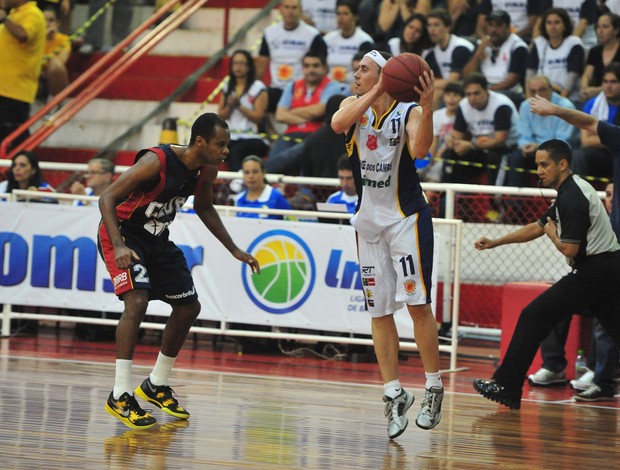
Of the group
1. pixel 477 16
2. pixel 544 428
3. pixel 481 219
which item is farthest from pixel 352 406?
pixel 477 16

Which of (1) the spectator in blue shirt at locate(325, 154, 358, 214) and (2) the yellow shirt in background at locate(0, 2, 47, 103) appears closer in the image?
(1) the spectator in blue shirt at locate(325, 154, 358, 214)

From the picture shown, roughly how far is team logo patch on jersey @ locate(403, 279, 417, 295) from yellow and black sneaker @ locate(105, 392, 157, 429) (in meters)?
1.72

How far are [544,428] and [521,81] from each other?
283 inches

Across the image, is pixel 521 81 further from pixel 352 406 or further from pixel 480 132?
pixel 352 406

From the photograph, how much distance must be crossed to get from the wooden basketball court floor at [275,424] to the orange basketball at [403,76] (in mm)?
2054

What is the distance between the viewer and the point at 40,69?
1527cm

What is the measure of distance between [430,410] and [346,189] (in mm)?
4862

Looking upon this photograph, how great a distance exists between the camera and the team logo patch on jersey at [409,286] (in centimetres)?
692

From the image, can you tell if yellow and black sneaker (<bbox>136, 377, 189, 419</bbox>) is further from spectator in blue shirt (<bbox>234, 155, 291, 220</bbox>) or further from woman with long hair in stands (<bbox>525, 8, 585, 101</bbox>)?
woman with long hair in stands (<bbox>525, 8, 585, 101</bbox>)

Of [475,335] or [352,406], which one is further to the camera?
[475,335]

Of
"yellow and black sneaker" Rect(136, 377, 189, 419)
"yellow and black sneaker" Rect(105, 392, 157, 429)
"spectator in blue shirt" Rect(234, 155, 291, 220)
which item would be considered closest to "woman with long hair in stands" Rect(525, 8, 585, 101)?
"spectator in blue shirt" Rect(234, 155, 291, 220)

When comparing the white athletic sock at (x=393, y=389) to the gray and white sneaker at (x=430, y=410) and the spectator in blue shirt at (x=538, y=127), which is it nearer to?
the gray and white sneaker at (x=430, y=410)

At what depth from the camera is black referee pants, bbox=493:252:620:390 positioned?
27.8 feet

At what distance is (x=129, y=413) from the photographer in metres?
6.71
